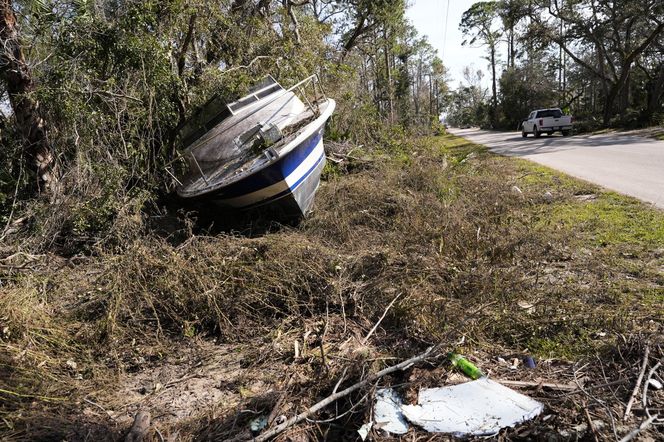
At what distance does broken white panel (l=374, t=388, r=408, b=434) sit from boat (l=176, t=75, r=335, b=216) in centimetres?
355

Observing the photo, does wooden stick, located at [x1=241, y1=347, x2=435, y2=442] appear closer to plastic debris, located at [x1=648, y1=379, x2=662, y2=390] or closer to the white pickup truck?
plastic debris, located at [x1=648, y1=379, x2=662, y2=390]

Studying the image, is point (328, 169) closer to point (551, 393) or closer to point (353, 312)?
point (353, 312)

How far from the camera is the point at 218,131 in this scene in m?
6.61

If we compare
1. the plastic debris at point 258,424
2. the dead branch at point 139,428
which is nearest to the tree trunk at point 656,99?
the plastic debris at point 258,424

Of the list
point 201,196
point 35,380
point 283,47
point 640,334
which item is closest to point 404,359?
point 640,334

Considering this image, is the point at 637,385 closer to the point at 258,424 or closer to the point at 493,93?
the point at 258,424

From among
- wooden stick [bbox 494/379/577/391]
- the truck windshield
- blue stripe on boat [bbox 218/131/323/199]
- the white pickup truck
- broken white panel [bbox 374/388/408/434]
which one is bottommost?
broken white panel [bbox 374/388/408/434]

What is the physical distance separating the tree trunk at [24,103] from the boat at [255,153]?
1834mm

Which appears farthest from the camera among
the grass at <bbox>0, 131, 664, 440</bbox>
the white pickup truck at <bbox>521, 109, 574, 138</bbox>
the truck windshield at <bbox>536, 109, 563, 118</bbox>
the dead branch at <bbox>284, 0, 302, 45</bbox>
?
the truck windshield at <bbox>536, 109, 563, 118</bbox>

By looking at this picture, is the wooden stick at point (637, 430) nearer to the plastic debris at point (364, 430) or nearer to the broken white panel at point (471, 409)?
the broken white panel at point (471, 409)

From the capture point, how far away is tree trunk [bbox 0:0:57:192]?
5352mm

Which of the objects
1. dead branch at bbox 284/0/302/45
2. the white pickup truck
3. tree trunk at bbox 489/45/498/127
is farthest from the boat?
tree trunk at bbox 489/45/498/127

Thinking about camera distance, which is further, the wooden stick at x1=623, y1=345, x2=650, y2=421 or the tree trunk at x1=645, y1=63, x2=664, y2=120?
the tree trunk at x1=645, y1=63, x2=664, y2=120

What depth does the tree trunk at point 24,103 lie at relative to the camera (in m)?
5.35
